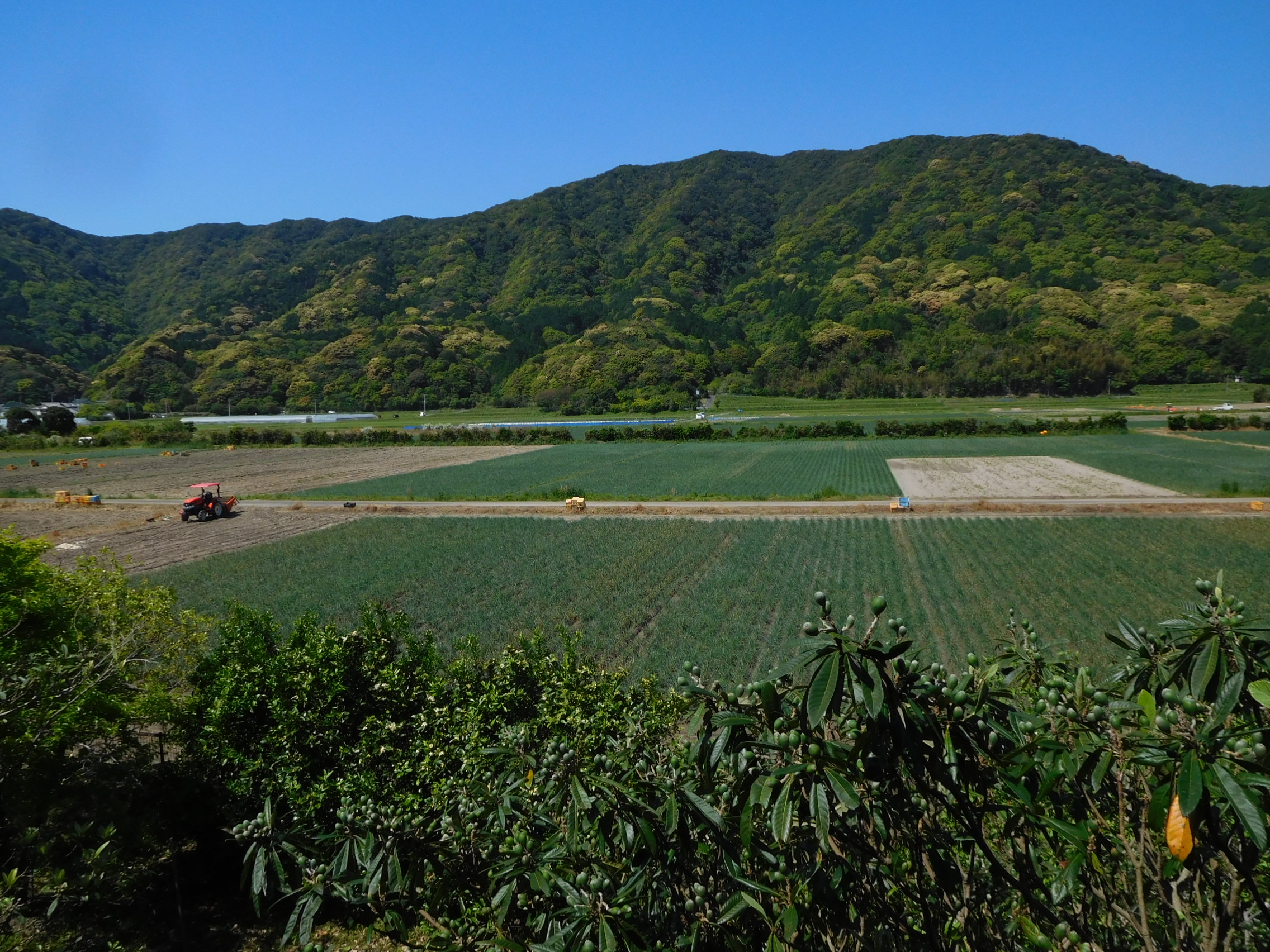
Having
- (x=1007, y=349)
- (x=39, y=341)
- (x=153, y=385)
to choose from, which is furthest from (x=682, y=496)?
(x=39, y=341)

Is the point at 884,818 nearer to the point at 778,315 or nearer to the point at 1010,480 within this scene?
the point at 1010,480

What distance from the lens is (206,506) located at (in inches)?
1396

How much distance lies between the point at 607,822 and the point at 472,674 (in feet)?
12.6

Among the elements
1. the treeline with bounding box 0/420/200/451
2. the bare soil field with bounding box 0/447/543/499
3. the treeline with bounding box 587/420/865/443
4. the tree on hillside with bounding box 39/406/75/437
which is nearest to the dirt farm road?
the bare soil field with bounding box 0/447/543/499

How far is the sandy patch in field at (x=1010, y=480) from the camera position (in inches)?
1394

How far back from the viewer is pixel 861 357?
133 m

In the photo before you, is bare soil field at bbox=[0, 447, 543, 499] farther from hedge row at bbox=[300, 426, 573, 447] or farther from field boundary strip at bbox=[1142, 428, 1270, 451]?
field boundary strip at bbox=[1142, 428, 1270, 451]

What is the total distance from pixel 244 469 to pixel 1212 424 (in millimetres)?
89761

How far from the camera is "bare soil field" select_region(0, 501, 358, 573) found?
27797 mm

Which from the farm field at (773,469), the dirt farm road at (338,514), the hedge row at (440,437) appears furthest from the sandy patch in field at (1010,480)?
the hedge row at (440,437)

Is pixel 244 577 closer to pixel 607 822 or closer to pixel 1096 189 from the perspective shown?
pixel 607 822

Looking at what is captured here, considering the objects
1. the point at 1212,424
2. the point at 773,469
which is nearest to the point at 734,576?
the point at 773,469

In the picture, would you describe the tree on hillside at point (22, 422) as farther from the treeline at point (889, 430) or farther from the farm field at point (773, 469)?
the treeline at point (889, 430)

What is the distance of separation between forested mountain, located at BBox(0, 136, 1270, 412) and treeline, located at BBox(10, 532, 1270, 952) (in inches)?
4423
